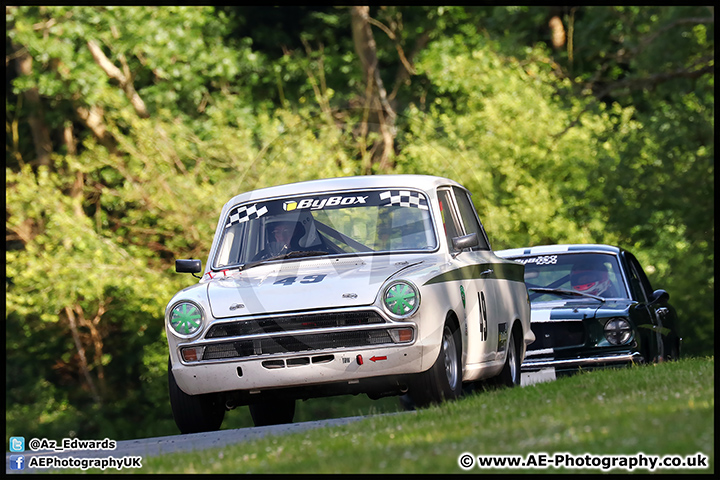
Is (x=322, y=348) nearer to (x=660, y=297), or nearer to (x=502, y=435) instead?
(x=502, y=435)

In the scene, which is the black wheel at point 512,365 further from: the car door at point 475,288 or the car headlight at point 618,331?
the car headlight at point 618,331

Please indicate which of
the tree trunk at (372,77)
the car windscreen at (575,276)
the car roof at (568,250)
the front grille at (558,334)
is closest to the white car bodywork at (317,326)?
the front grille at (558,334)

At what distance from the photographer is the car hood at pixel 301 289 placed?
27.1ft

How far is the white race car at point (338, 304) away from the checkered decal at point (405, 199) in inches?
0.5

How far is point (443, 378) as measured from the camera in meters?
8.51

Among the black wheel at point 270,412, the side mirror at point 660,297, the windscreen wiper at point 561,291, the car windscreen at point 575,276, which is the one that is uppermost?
the car windscreen at point 575,276

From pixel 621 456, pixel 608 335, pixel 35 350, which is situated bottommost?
pixel 35 350

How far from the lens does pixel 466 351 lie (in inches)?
360

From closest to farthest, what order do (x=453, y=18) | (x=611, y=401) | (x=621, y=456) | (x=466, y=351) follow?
(x=621, y=456) < (x=611, y=401) < (x=466, y=351) < (x=453, y=18)

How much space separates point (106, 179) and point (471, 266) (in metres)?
23.3

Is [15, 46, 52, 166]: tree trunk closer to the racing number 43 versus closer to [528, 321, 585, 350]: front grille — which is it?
[528, 321, 585, 350]: front grille
